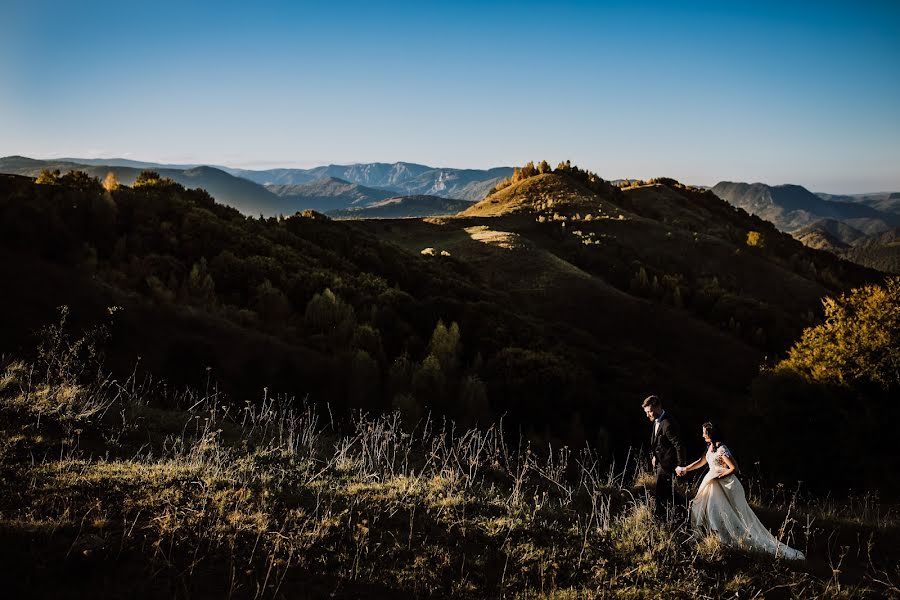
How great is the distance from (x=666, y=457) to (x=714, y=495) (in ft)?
2.38

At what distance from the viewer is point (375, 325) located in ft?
62.5

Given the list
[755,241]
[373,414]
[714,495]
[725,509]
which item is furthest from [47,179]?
[755,241]

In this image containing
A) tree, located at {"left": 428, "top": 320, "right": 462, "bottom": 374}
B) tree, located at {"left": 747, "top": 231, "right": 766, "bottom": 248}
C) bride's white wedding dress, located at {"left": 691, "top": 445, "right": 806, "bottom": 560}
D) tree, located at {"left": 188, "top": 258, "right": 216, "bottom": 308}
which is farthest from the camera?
tree, located at {"left": 747, "top": 231, "right": 766, "bottom": 248}

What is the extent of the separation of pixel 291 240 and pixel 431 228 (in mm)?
24447

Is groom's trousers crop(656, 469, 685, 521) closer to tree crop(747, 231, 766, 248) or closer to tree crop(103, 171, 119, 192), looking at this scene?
tree crop(103, 171, 119, 192)

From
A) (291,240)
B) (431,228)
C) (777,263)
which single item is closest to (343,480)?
(291,240)

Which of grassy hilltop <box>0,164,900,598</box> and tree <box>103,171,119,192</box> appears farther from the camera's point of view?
tree <box>103,171,119,192</box>

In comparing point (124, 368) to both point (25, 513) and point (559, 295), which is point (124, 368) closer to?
point (25, 513)

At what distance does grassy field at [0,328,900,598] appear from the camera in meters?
4.86

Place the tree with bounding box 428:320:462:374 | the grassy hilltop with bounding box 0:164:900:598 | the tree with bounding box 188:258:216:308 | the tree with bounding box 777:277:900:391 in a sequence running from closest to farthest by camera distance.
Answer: the grassy hilltop with bounding box 0:164:900:598
the tree with bounding box 777:277:900:391
the tree with bounding box 428:320:462:374
the tree with bounding box 188:258:216:308

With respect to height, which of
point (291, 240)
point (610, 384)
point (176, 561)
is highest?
point (291, 240)

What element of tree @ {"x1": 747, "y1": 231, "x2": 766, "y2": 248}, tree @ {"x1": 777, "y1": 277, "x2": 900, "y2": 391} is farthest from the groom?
tree @ {"x1": 747, "y1": 231, "x2": 766, "y2": 248}

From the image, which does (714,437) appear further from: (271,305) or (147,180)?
(147,180)

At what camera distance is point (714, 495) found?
7262 mm
